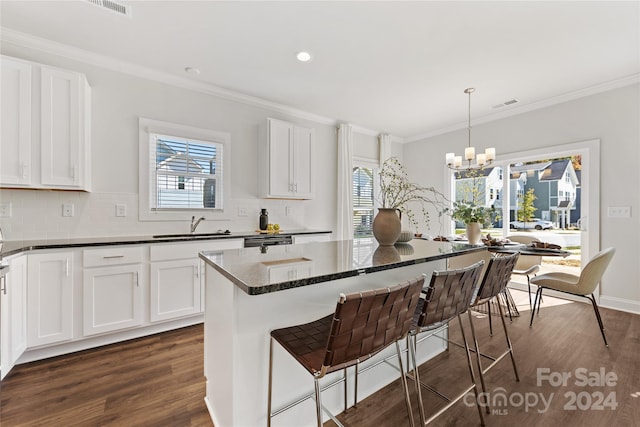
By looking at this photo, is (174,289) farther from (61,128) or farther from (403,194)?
(403,194)

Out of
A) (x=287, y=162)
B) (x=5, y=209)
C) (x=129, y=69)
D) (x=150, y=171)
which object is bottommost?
(x=5, y=209)

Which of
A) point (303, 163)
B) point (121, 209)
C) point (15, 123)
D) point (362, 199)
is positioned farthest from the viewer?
point (362, 199)

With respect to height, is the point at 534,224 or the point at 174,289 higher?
the point at 534,224

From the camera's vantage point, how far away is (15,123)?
7.46 ft

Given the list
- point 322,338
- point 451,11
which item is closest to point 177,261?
point 322,338

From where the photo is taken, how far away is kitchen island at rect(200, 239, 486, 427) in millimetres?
1221

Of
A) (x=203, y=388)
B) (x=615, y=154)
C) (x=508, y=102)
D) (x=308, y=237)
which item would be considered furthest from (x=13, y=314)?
(x=615, y=154)

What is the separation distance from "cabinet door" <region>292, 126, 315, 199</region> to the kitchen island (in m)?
2.40

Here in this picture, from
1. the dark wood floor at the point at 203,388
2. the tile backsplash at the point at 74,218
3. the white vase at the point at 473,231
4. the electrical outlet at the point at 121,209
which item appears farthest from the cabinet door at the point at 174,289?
the white vase at the point at 473,231

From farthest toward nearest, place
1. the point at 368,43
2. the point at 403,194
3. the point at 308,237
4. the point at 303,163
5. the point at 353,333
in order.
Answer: the point at 403,194 < the point at 303,163 < the point at 308,237 < the point at 368,43 < the point at 353,333

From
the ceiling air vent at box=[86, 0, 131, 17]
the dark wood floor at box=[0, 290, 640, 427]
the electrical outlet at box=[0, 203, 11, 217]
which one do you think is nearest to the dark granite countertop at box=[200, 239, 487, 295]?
the dark wood floor at box=[0, 290, 640, 427]

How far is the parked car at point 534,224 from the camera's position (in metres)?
4.11

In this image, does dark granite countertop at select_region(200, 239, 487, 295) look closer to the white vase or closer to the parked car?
the white vase

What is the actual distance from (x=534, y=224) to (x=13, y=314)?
603cm
